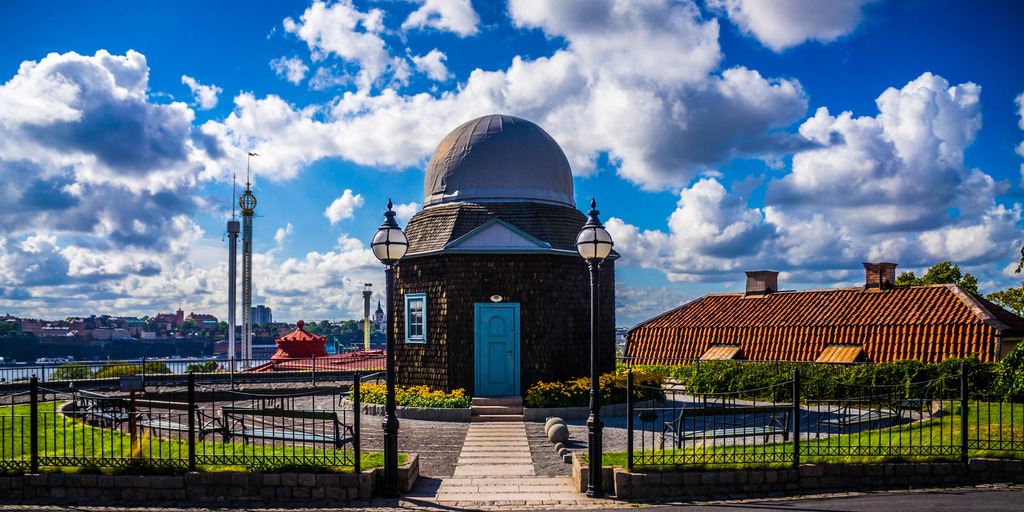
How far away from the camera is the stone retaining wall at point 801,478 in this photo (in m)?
8.60

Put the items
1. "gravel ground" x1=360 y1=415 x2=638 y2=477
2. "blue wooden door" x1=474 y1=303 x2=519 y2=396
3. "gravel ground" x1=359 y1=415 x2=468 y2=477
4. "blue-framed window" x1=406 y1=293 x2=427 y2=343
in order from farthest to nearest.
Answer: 1. "blue-framed window" x1=406 y1=293 x2=427 y2=343
2. "blue wooden door" x1=474 y1=303 x2=519 y2=396
3. "gravel ground" x1=359 y1=415 x2=468 y2=477
4. "gravel ground" x1=360 y1=415 x2=638 y2=477

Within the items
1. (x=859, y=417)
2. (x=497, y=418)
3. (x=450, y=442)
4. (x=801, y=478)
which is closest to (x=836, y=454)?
(x=801, y=478)

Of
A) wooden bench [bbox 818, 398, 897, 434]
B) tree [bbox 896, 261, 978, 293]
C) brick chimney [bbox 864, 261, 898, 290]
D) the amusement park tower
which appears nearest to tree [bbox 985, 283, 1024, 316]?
tree [bbox 896, 261, 978, 293]

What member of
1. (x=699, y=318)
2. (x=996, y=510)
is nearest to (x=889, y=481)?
(x=996, y=510)

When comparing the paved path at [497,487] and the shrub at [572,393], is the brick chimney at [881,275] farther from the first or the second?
the paved path at [497,487]

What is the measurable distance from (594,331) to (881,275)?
19424 millimetres

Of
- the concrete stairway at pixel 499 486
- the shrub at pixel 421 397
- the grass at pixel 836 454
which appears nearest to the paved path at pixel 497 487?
the concrete stairway at pixel 499 486

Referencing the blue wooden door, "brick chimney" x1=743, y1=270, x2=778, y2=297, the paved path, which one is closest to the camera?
the paved path

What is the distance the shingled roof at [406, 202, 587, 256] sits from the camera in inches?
699

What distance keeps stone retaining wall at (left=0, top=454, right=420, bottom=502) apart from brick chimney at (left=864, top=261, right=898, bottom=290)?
21986 millimetres

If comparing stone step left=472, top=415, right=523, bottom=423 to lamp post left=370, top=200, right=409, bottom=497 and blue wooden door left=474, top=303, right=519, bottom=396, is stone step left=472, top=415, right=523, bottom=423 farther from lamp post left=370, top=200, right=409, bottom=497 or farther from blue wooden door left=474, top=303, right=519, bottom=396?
lamp post left=370, top=200, right=409, bottom=497

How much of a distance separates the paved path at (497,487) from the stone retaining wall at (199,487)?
0.84 meters

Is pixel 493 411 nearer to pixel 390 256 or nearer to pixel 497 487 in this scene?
pixel 497 487

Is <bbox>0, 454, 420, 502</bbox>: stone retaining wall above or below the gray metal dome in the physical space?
below
